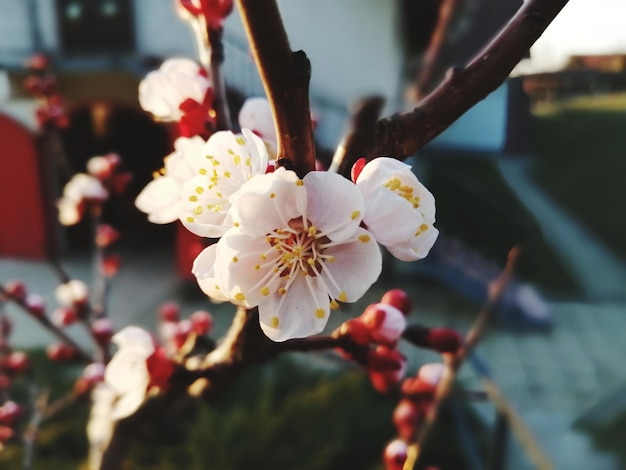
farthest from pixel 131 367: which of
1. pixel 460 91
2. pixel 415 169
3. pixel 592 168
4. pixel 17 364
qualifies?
pixel 592 168

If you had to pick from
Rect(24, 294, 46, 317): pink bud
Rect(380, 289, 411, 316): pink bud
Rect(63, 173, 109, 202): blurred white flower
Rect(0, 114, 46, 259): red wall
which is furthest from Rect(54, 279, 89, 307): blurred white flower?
Rect(0, 114, 46, 259): red wall

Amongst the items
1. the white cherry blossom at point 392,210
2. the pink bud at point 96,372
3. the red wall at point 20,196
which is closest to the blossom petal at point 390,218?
the white cherry blossom at point 392,210

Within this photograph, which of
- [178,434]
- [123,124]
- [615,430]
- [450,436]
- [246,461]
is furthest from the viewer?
[123,124]

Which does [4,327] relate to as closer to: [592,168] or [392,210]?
[392,210]

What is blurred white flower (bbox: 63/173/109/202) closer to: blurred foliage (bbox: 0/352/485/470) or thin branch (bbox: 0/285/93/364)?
thin branch (bbox: 0/285/93/364)

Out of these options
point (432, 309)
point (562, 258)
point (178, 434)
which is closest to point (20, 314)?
point (432, 309)

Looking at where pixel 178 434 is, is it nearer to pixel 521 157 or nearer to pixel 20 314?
pixel 521 157
